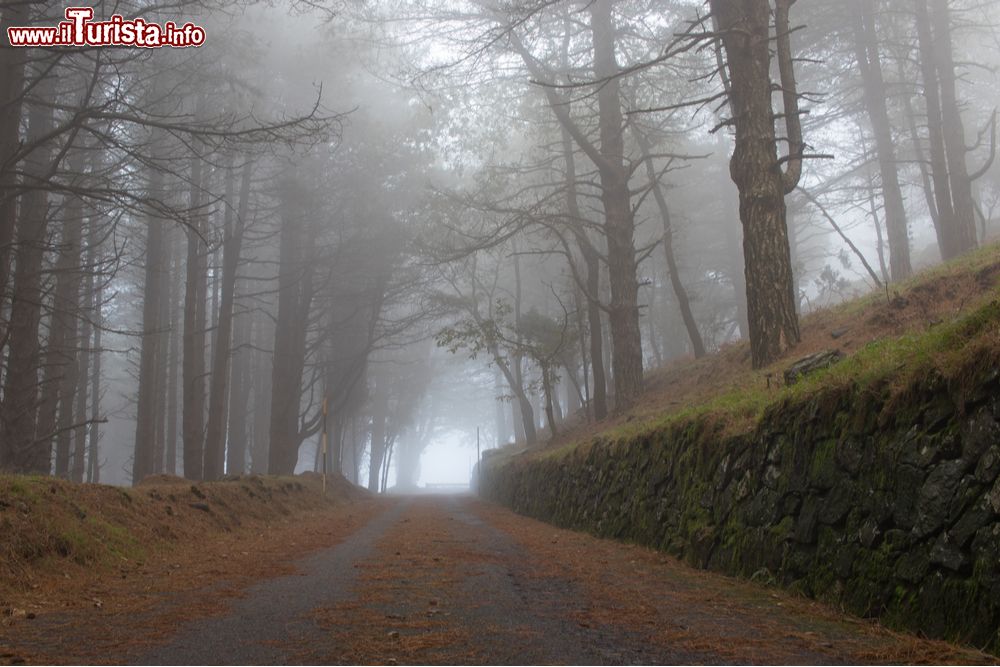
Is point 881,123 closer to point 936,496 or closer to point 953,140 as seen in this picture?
point 953,140

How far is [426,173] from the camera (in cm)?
2378

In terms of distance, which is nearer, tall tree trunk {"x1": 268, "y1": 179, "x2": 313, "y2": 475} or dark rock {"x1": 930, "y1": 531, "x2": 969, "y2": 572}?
dark rock {"x1": 930, "y1": 531, "x2": 969, "y2": 572}

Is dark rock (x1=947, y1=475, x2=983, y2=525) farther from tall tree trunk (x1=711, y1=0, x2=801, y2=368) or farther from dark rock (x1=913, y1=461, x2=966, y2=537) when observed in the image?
tall tree trunk (x1=711, y1=0, x2=801, y2=368)

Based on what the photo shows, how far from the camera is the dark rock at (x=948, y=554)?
3.28 m

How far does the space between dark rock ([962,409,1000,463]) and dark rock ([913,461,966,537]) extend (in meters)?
0.07

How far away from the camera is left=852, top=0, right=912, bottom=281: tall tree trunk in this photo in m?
17.6

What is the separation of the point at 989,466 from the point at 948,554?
46 cm

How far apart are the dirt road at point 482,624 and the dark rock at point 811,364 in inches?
84.6

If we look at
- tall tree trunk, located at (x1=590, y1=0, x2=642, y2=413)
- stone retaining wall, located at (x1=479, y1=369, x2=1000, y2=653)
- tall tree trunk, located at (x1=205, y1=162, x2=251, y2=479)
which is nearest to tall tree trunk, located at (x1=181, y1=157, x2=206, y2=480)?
tall tree trunk, located at (x1=205, y1=162, x2=251, y2=479)

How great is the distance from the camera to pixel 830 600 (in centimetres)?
419

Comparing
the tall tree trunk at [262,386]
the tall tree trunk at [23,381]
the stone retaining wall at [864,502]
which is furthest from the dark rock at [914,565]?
the tall tree trunk at [262,386]

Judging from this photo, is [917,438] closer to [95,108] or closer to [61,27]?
[95,108]

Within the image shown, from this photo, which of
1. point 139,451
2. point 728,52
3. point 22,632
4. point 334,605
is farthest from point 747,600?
point 139,451

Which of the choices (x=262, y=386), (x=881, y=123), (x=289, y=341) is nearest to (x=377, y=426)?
(x=262, y=386)
